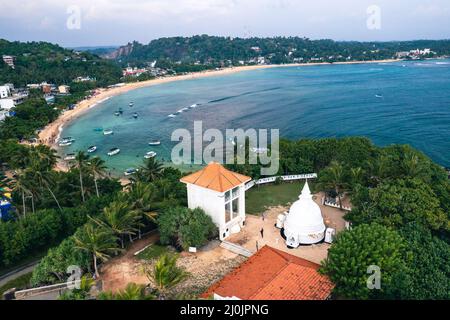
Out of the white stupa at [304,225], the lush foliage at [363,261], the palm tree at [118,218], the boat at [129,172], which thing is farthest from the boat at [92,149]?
the lush foliage at [363,261]

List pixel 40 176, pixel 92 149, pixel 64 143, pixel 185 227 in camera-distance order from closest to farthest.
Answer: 1. pixel 185 227
2. pixel 40 176
3. pixel 92 149
4. pixel 64 143

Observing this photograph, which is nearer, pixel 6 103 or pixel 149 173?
pixel 149 173

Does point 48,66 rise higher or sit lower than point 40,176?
higher

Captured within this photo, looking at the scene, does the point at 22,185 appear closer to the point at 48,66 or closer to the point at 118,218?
the point at 118,218

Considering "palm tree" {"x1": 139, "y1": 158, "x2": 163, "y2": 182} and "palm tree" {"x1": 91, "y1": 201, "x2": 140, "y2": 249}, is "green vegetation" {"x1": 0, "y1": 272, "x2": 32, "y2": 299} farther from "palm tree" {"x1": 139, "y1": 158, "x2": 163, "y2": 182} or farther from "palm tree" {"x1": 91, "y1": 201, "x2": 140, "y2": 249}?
"palm tree" {"x1": 139, "y1": 158, "x2": 163, "y2": 182}

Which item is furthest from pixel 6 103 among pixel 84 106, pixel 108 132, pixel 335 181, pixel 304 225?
pixel 304 225
